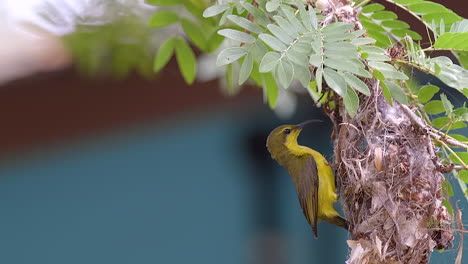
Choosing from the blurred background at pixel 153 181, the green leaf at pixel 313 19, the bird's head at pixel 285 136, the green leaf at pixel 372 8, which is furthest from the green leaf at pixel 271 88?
the blurred background at pixel 153 181

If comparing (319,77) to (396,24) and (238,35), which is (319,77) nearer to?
(238,35)

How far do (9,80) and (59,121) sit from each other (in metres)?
0.78

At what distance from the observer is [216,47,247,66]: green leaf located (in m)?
2.12

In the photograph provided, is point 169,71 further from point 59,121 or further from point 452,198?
point 452,198

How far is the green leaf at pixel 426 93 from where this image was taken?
7.88 ft

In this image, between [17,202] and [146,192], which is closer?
[17,202]

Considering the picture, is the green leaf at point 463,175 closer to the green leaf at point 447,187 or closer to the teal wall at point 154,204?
the green leaf at point 447,187

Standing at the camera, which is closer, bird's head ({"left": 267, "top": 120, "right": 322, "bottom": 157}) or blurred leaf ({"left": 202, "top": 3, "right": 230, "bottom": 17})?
blurred leaf ({"left": 202, "top": 3, "right": 230, "bottom": 17})

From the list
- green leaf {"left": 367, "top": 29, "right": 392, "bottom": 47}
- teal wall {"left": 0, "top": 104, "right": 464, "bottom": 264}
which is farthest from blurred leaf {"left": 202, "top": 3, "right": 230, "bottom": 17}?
teal wall {"left": 0, "top": 104, "right": 464, "bottom": 264}

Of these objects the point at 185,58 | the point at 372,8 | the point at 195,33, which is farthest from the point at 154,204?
the point at 372,8

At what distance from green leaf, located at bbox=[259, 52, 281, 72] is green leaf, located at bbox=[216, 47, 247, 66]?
0.14 meters

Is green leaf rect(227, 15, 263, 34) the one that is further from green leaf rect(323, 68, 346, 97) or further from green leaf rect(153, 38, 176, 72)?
green leaf rect(153, 38, 176, 72)

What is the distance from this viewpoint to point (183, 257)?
6812mm

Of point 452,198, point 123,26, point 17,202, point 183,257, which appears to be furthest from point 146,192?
point 452,198
